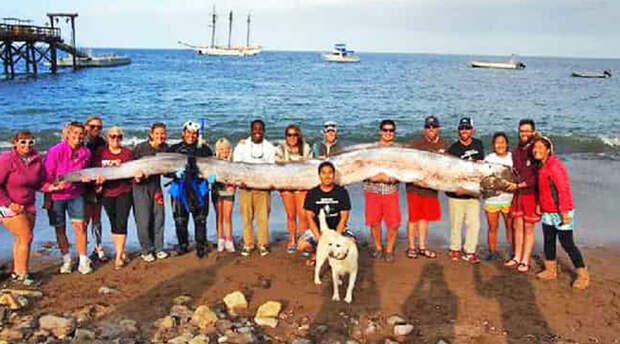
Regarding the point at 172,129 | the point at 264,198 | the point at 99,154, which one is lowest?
the point at 172,129

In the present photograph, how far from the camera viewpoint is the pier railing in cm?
4004

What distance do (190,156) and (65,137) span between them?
150 centimetres

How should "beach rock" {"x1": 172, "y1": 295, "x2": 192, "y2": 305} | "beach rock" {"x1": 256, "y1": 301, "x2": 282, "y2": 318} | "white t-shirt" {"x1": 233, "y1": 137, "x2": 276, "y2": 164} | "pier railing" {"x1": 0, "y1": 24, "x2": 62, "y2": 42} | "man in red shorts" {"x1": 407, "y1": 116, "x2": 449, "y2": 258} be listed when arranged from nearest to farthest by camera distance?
"beach rock" {"x1": 256, "y1": 301, "x2": 282, "y2": 318} < "beach rock" {"x1": 172, "y1": 295, "x2": 192, "y2": 305} < "man in red shorts" {"x1": 407, "y1": 116, "x2": 449, "y2": 258} < "white t-shirt" {"x1": 233, "y1": 137, "x2": 276, "y2": 164} < "pier railing" {"x1": 0, "y1": 24, "x2": 62, "y2": 42}

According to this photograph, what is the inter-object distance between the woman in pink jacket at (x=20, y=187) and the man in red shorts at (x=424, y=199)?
14.7 feet

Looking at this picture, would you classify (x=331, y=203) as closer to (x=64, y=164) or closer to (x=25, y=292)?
(x=64, y=164)

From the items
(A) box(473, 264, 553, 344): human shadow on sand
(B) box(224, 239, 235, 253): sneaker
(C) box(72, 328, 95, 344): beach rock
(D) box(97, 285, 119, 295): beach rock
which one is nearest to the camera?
(C) box(72, 328, 95, 344): beach rock

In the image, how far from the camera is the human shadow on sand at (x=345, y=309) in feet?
17.9

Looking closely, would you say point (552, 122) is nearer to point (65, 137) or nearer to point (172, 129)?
point (172, 129)

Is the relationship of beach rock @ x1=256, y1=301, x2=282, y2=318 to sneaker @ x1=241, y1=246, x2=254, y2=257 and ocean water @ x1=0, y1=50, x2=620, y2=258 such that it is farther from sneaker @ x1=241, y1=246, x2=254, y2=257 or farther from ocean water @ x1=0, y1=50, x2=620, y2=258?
ocean water @ x1=0, y1=50, x2=620, y2=258

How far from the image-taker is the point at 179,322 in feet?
18.4

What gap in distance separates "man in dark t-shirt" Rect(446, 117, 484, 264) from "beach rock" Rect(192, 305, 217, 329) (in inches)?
135

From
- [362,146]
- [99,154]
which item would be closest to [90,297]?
[99,154]

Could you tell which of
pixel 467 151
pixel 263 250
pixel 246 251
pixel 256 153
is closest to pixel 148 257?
pixel 246 251

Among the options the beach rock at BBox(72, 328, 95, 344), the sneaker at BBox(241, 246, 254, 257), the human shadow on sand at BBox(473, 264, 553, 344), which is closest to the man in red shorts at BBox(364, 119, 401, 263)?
the human shadow on sand at BBox(473, 264, 553, 344)
